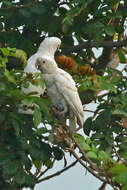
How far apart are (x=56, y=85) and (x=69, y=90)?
10cm

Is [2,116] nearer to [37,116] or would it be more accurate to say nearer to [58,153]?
[37,116]

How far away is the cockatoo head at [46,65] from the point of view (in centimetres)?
541

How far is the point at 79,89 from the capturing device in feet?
19.2

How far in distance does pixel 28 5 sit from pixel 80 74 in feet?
2.38

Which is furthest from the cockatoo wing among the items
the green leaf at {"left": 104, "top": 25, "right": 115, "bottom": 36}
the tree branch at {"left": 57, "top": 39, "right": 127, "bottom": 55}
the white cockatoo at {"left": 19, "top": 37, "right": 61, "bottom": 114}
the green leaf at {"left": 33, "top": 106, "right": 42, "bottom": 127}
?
the tree branch at {"left": 57, "top": 39, "right": 127, "bottom": 55}

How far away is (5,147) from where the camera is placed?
216 inches

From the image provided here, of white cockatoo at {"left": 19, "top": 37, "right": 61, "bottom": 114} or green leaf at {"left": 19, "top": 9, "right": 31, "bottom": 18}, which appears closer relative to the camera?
white cockatoo at {"left": 19, "top": 37, "right": 61, "bottom": 114}

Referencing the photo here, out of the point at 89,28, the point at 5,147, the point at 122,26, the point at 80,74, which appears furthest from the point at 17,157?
the point at 122,26

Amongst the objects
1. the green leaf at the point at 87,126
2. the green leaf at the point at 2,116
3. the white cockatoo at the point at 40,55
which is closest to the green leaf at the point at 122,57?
the green leaf at the point at 87,126

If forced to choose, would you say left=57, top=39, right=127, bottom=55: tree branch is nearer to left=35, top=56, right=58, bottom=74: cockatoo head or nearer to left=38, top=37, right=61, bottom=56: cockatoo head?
left=38, top=37, right=61, bottom=56: cockatoo head

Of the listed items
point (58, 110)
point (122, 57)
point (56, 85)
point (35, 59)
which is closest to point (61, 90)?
point (56, 85)

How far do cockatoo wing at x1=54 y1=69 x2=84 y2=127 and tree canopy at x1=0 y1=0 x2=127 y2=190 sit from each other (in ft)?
0.37

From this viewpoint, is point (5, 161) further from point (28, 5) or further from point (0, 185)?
point (28, 5)

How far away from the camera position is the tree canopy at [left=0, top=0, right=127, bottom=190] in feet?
17.0
